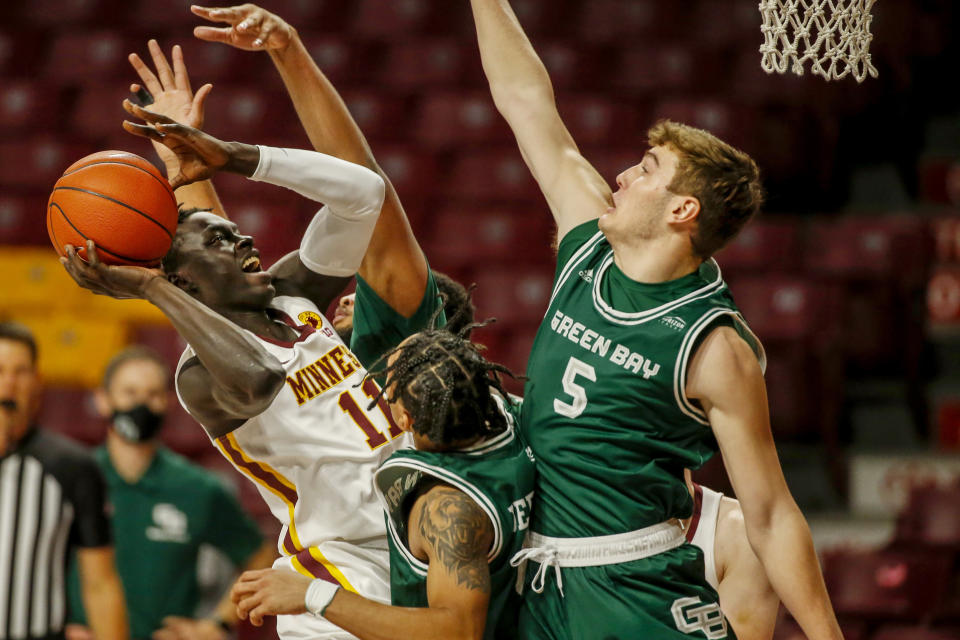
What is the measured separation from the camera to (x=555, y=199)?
10.4ft

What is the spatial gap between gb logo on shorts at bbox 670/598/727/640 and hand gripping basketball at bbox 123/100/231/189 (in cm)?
142

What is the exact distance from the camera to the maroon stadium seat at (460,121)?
8.96m

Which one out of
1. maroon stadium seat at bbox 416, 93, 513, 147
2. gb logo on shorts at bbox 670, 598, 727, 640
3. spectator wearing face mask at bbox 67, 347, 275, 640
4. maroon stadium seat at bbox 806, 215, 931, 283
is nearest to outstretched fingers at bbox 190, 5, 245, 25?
gb logo on shorts at bbox 670, 598, 727, 640

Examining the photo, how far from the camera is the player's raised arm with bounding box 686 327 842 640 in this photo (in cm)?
264

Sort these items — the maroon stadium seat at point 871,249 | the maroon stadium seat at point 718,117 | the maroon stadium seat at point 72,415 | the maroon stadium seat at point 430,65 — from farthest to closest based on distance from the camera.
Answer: the maroon stadium seat at point 430,65 → the maroon stadium seat at point 718,117 → the maroon stadium seat at point 871,249 → the maroon stadium seat at point 72,415

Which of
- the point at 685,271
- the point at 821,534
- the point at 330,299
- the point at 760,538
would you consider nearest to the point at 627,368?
Result: the point at 685,271

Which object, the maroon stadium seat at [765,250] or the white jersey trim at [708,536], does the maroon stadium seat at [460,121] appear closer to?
the maroon stadium seat at [765,250]

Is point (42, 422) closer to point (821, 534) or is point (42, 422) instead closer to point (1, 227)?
point (1, 227)

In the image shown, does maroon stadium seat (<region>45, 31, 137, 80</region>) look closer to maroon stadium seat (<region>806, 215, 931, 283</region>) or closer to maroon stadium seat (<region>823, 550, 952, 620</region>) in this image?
maroon stadium seat (<region>806, 215, 931, 283</region>)

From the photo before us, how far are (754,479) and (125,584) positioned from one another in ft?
11.4

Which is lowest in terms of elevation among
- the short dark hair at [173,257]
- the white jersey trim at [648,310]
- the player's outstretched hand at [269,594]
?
the player's outstretched hand at [269,594]

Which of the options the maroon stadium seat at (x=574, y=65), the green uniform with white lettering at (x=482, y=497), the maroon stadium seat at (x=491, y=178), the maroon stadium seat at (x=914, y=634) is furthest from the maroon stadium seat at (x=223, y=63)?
the green uniform with white lettering at (x=482, y=497)

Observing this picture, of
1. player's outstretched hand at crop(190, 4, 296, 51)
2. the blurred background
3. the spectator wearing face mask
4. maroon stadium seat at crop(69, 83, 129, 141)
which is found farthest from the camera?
maroon stadium seat at crop(69, 83, 129, 141)

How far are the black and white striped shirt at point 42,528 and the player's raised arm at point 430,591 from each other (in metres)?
2.37
